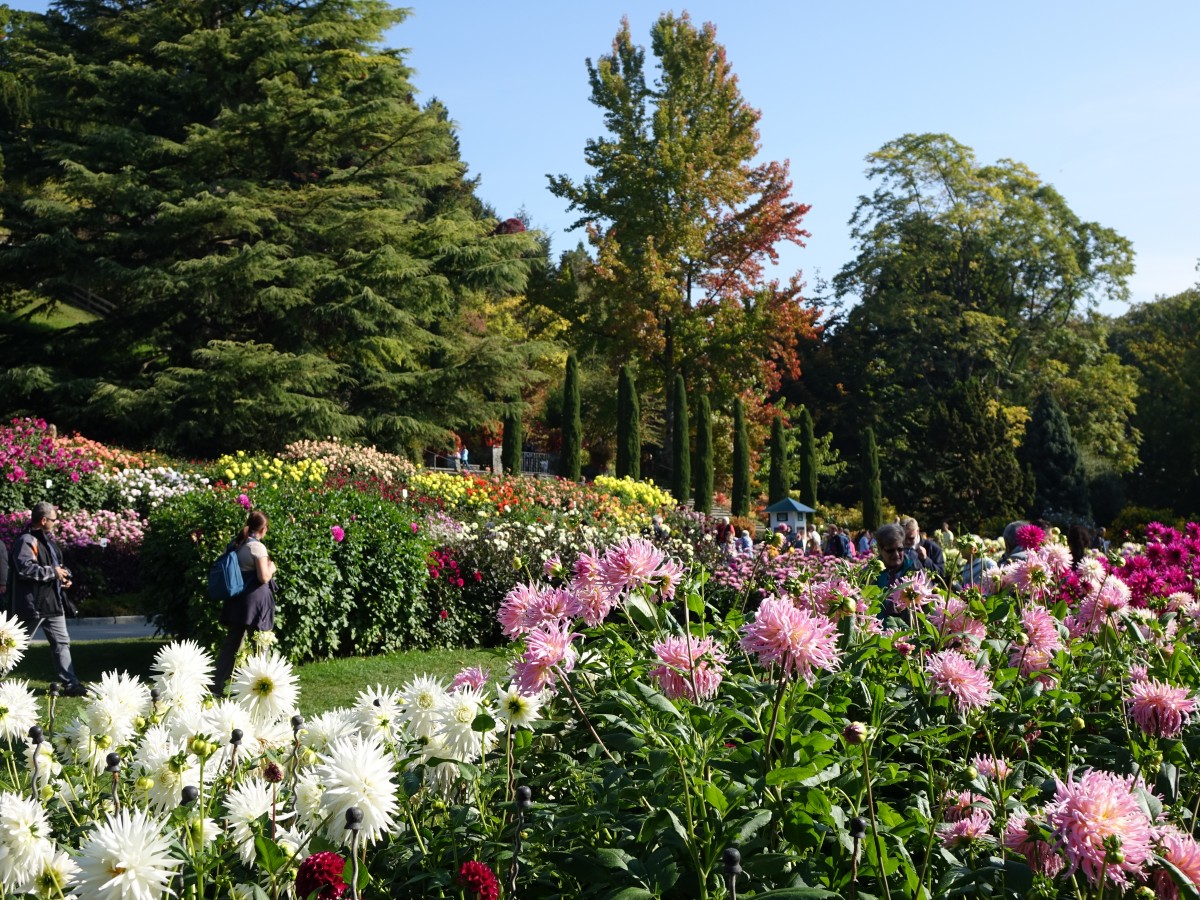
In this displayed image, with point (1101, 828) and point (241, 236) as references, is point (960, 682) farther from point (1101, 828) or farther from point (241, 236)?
point (241, 236)

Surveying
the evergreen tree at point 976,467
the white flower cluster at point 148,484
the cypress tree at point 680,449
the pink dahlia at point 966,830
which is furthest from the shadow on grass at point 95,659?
the evergreen tree at point 976,467

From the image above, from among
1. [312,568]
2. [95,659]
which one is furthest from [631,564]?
[95,659]

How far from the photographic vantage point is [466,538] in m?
11.8

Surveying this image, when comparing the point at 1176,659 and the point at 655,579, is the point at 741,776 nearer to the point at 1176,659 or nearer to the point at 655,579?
the point at 655,579

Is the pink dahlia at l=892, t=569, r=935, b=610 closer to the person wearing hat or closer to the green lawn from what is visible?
the green lawn

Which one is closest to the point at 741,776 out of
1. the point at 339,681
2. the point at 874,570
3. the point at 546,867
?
the point at 546,867

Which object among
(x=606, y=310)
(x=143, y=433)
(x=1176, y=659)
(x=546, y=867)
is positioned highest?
(x=606, y=310)

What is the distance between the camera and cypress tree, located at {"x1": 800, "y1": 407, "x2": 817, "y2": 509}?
105ft

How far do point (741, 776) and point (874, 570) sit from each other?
4.44 feet

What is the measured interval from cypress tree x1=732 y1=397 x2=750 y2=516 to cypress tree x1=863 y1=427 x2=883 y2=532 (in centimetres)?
375

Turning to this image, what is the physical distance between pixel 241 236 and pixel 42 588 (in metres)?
17.0

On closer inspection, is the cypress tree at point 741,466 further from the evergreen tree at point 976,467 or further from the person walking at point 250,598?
the person walking at point 250,598

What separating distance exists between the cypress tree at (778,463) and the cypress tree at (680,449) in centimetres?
296

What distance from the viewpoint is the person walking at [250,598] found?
732cm
